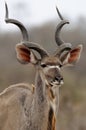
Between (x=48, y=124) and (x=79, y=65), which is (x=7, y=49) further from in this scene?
(x=48, y=124)

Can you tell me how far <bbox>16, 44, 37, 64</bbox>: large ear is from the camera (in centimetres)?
1066

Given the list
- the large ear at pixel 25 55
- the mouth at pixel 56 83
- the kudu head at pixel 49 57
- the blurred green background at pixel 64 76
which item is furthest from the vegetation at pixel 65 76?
the mouth at pixel 56 83

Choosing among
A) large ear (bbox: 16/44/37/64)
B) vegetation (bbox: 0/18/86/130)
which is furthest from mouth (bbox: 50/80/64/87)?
vegetation (bbox: 0/18/86/130)

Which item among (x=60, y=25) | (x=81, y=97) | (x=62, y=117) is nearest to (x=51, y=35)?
(x=81, y=97)

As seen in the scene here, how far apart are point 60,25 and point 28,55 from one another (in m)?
0.85

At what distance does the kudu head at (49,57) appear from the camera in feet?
33.1

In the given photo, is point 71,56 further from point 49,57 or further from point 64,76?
point 64,76

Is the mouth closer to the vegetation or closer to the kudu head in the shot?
the kudu head

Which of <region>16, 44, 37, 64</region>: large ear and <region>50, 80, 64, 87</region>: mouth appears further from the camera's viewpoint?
<region>16, 44, 37, 64</region>: large ear

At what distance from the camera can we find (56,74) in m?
10.0

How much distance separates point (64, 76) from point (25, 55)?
1920 centimetres

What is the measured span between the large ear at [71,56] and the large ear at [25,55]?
442 mm

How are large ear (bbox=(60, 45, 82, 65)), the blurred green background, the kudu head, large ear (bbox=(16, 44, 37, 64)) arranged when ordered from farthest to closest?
the blurred green background → large ear (bbox=(60, 45, 82, 65)) → large ear (bbox=(16, 44, 37, 64)) → the kudu head

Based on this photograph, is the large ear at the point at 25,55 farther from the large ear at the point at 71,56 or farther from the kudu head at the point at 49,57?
the large ear at the point at 71,56
